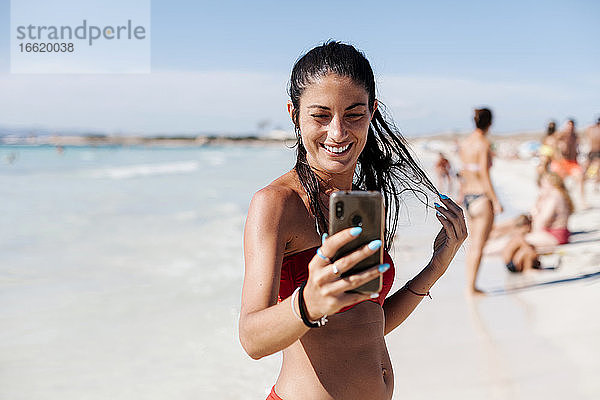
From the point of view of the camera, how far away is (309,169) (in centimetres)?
172

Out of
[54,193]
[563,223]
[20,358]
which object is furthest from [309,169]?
[54,193]

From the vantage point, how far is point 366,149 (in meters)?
1.99

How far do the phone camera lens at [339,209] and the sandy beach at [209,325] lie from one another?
6.02ft

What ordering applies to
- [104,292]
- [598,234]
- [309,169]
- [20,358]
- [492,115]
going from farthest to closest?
[598,234] → [104,292] → [492,115] → [20,358] → [309,169]

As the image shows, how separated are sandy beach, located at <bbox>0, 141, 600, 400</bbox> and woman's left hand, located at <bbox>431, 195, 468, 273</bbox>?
1107mm

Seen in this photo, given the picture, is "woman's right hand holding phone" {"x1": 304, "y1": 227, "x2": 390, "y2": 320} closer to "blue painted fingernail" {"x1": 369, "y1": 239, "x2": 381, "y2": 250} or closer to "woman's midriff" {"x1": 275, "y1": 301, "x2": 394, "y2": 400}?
"blue painted fingernail" {"x1": 369, "y1": 239, "x2": 381, "y2": 250}

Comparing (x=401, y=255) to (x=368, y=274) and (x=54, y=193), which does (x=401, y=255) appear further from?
(x=54, y=193)

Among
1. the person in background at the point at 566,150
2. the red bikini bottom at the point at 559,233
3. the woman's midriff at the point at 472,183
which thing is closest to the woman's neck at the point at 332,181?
the woman's midriff at the point at 472,183

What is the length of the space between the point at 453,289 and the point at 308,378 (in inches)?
204

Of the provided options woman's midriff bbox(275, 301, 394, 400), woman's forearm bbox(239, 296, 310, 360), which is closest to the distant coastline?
woman's midriff bbox(275, 301, 394, 400)

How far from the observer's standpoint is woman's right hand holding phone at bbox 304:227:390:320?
1129 mm

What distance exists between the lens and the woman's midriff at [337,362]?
1728 millimetres

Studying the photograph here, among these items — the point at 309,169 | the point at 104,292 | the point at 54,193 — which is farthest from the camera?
the point at 54,193

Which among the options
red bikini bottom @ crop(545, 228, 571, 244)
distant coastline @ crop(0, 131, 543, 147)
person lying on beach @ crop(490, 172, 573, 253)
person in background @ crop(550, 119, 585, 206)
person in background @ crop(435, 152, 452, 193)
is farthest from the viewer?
distant coastline @ crop(0, 131, 543, 147)
